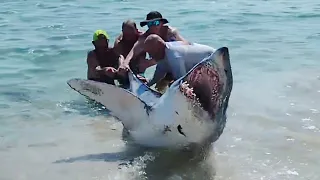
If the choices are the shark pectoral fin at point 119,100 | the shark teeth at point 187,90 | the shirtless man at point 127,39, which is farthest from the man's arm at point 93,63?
the shark teeth at point 187,90

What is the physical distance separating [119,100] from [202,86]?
3.20 ft

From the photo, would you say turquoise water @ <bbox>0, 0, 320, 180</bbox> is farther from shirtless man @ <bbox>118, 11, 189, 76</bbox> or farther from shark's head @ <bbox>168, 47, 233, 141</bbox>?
Result: shirtless man @ <bbox>118, 11, 189, 76</bbox>

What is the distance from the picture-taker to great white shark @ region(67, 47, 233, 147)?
186 inches

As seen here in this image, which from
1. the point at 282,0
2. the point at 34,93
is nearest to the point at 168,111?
the point at 34,93

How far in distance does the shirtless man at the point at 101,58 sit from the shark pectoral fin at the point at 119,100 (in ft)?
5.33

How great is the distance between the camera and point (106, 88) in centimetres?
533

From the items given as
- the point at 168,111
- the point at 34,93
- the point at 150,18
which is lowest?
the point at 34,93

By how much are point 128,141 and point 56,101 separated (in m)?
2.32

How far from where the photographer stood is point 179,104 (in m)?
4.79

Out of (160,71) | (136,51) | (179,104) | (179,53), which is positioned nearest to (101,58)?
(136,51)

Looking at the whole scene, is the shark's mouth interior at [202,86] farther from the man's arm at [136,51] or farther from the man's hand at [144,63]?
the man's hand at [144,63]

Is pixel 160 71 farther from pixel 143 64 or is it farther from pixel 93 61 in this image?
pixel 93 61

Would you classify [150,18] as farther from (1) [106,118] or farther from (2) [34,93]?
(2) [34,93]

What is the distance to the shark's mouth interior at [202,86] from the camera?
471cm
